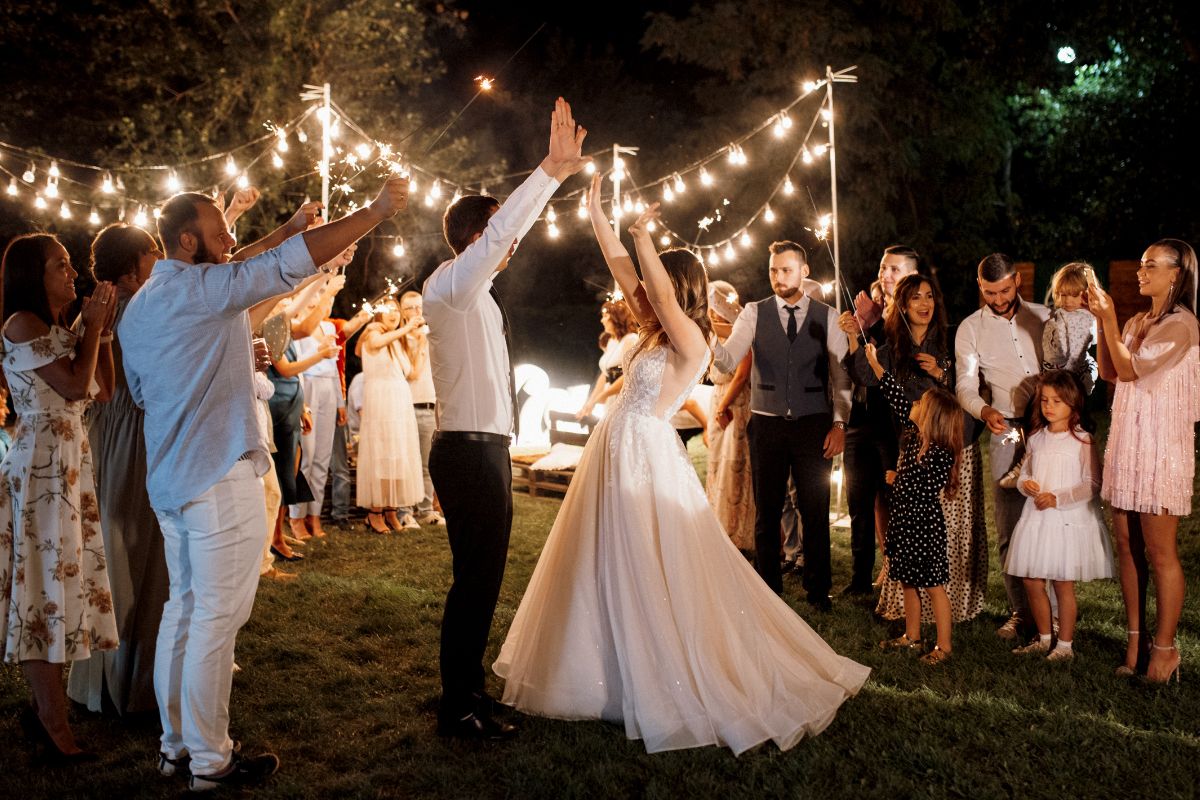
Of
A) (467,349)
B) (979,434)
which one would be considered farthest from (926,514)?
(467,349)

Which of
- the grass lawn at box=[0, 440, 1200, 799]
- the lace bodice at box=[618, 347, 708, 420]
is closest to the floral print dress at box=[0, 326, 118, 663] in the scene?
the grass lawn at box=[0, 440, 1200, 799]

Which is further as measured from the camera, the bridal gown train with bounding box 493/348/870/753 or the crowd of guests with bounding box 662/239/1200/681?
the crowd of guests with bounding box 662/239/1200/681

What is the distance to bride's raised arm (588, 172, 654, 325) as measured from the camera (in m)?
3.89

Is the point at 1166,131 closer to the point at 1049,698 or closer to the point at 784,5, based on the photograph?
the point at 784,5

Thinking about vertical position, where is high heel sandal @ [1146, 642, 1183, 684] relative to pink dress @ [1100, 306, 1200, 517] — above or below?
below

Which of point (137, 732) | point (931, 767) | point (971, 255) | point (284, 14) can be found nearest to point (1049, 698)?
point (931, 767)

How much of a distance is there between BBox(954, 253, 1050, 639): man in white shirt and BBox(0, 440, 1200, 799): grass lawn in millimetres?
501

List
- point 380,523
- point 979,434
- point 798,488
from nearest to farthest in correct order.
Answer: point 979,434 → point 798,488 → point 380,523

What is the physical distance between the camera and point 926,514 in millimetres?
4938

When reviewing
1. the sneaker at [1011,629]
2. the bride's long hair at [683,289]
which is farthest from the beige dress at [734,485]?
the bride's long hair at [683,289]

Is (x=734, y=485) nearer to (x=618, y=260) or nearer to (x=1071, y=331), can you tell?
(x=1071, y=331)

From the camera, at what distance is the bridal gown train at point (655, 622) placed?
377cm

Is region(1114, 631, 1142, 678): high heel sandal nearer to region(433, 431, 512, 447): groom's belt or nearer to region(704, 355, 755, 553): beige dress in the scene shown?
region(704, 355, 755, 553): beige dress

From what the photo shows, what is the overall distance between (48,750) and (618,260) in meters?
2.77
